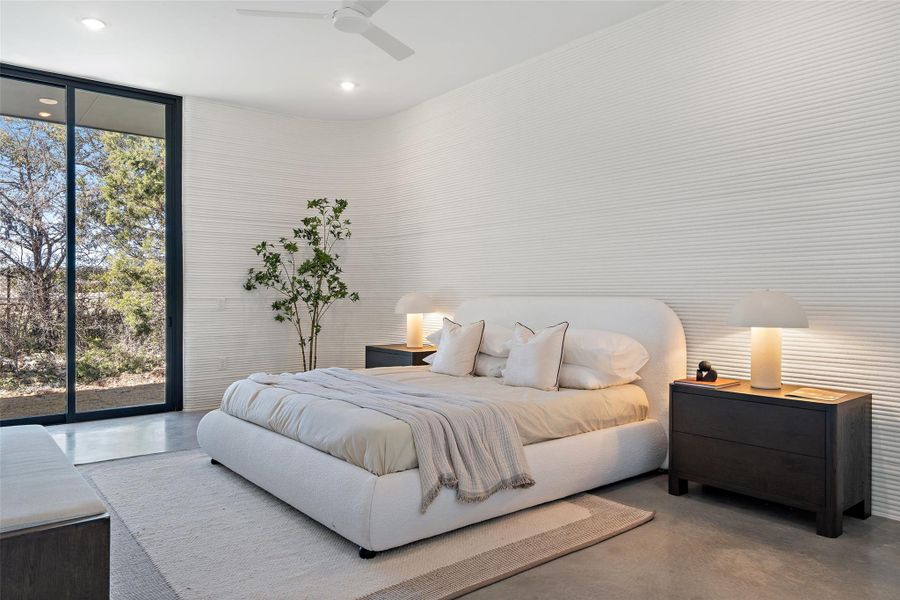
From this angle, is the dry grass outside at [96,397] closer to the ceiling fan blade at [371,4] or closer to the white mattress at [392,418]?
the white mattress at [392,418]

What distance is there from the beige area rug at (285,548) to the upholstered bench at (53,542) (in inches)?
20.9

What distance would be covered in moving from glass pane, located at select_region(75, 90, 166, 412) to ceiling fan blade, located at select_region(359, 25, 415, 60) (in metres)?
3.03

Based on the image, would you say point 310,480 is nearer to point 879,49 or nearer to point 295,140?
point 879,49

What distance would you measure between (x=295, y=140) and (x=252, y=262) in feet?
4.55

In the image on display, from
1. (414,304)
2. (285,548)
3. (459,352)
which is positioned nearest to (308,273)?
(414,304)

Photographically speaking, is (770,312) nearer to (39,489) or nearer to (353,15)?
(353,15)

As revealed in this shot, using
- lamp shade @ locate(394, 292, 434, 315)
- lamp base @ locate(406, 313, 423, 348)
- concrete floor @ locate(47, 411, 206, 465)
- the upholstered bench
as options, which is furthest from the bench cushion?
lamp base @ locate(406, 313, 423, 348)

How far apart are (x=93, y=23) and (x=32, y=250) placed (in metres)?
2.02

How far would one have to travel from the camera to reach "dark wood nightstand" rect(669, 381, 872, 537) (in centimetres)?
281

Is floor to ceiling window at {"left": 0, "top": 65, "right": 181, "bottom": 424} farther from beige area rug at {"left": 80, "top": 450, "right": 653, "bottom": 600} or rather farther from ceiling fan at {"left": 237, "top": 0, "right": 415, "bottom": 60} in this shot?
ceiling fan at {"left": 237, "top": 0, "right": 415, "bottom": 60}

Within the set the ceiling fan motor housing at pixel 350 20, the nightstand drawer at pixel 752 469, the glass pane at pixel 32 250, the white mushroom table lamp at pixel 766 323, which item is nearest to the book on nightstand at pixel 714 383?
the white mushroom table lamp at pixel 766 323

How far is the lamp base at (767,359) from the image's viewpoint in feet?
10.4

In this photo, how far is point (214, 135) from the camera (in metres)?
5.91

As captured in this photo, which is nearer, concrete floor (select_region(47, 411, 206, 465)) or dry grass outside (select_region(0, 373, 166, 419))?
concrete floor (select_region(47, 411, 206, 465))
